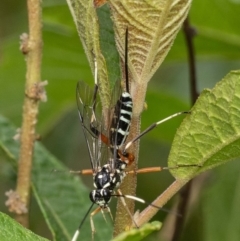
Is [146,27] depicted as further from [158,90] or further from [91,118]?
[158,90]

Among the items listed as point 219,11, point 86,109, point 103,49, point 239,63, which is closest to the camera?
point 103,49

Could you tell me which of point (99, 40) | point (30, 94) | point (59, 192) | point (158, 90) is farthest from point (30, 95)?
point (158, 90)

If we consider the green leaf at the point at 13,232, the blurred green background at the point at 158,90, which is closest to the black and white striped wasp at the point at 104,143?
the green leaf at the point at 13,232

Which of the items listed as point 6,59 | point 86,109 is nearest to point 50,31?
point 6,59

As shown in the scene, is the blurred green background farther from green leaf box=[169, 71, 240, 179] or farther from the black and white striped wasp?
green leaf box=[169, 71, 240, 179]

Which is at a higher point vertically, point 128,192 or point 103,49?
point 103,49

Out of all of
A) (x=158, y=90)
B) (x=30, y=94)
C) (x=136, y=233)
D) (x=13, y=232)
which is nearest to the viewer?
(x=136, y=233)

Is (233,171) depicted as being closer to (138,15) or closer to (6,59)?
(6,59)
